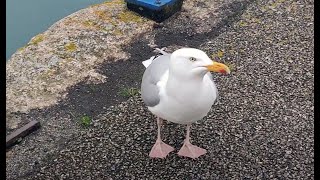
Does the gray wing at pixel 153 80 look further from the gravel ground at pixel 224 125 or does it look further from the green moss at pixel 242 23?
the green moss at pixel 242 23

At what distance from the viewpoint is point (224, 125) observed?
3711 millimetres

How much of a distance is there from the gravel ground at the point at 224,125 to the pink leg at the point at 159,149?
A: 43mm

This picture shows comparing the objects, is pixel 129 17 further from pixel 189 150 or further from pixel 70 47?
pixel 189 150

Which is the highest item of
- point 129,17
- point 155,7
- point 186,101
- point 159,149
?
point 186,101

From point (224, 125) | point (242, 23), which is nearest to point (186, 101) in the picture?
point (224, 125)

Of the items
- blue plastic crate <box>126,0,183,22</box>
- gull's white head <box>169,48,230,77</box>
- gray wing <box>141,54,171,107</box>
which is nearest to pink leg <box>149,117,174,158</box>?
gray wing <box>141,54,171,107</box>

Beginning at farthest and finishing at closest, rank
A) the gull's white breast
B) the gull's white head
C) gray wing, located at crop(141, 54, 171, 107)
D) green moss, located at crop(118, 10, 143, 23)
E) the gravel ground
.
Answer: green moss, located at crop(118, 10, 143, 23) < the gravel ground < gray wing, located at crop(141, 54, 171, 107) < the gull's white breast < the gull's white head

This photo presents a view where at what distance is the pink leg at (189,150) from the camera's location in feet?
11.2

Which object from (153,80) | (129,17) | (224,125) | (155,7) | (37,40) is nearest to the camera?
(153,80)

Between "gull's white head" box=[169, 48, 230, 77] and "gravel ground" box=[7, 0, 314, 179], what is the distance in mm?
764

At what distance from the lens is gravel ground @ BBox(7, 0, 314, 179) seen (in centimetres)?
337

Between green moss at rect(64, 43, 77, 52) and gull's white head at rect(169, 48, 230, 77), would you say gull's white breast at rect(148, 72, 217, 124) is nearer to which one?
gull's white head at rect(169, 48, 230, 77)

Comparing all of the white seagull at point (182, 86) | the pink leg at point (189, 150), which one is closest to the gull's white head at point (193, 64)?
the white seagull at point (182, 86)

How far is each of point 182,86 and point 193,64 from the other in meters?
0.16
